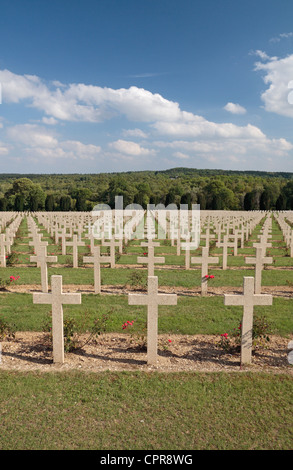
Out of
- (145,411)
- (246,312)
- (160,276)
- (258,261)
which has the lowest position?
(160,276)

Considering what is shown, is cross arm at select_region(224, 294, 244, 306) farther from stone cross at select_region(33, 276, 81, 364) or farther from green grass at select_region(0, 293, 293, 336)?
stone cross at select_region(33, 276, 81, 364)

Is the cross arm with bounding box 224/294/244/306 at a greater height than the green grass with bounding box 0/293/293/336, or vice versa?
the cross arm with bounding box 224/294/244/306

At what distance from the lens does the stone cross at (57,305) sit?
4.77 metres

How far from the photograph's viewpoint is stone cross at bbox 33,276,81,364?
188 inches

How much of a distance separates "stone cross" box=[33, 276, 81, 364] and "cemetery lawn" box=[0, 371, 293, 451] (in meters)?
0.40

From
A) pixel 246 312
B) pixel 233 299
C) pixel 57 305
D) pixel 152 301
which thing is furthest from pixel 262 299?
pixel 57 305

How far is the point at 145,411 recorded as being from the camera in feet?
11.9

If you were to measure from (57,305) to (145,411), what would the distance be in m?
2.02

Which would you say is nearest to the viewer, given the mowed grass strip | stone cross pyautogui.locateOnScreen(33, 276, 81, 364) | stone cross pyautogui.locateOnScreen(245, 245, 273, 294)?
stone cross pyautogui.locateOnScreen(33, 276, 81, 364)

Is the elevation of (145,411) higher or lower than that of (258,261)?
lower

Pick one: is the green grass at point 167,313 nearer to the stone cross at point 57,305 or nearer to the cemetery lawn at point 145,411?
the stone cross at point 57,305

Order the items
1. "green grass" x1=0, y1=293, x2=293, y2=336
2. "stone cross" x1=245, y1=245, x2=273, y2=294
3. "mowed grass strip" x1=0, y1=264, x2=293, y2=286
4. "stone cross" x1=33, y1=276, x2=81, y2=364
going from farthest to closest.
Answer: "mowed grass strip" x1=0, y1=264, x2=293, y2=286, "stone cross" x1=245, y1=245, x2=273, y2=294, "green grass" x1=0, y1=293, x2=293, y2=336, "stone cross" x1=33, y1=276, x2=81, y2=364

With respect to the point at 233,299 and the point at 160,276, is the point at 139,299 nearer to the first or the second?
the point at 233,299

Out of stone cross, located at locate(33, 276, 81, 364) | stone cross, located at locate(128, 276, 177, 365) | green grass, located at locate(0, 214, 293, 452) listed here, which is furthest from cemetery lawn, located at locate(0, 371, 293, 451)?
stone cross, located at locate(128, 276, 177, 365)
